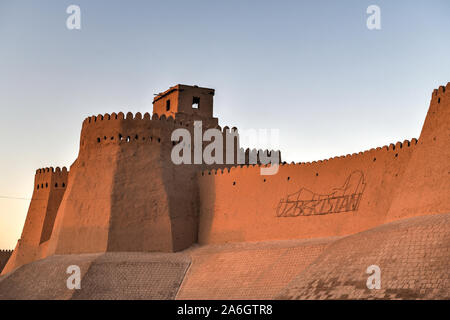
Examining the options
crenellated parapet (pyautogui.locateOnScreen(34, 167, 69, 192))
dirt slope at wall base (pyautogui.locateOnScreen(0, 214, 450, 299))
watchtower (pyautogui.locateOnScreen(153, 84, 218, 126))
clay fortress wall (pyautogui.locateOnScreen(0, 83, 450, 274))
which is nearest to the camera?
dirt slope at wall base (pyautogui.locateOnScreen(0, 214, 450, 299))

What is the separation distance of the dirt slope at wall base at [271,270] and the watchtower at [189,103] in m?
6.14

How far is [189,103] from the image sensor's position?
35.1m

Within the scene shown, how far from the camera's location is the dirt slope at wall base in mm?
20453

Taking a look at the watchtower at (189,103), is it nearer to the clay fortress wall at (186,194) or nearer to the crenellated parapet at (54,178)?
the clay fortress wall at (186,194)

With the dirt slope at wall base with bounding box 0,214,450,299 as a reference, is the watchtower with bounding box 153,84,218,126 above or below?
above

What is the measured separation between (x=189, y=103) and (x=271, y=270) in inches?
435

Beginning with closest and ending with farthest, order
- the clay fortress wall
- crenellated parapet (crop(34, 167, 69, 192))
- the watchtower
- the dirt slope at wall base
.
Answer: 1. the dirt slope at wall base
2. the clay fortress wall
3. the watchtower
4. crenellated parapet (crop(34, 167, 69, 192))

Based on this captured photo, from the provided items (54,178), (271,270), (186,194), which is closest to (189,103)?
(186,194)

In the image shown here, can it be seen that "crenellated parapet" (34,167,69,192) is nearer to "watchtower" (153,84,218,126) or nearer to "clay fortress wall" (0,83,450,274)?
"clay fortress wall" (0,83,450,274)

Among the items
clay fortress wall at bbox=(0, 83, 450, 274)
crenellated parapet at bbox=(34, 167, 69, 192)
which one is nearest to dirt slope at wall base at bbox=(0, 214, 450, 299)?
clay fortress wall at bbox=(0, 83, 450, 274)

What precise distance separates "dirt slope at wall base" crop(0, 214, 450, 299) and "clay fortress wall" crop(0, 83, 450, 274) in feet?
2.46

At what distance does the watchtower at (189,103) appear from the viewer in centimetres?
3441
